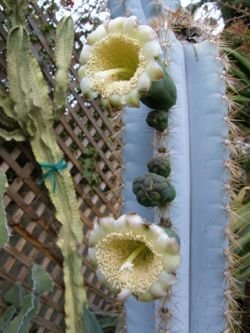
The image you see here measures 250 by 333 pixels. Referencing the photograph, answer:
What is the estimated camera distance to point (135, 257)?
0.89 meters

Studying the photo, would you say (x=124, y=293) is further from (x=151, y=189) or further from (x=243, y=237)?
(x=243, y=237)

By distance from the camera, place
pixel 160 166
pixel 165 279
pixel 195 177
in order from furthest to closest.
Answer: pixel 195 177 < pixel 160 166 < pixel 165 279

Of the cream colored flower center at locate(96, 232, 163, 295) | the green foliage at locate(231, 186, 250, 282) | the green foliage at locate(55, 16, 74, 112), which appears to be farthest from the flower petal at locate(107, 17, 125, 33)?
the green foliage at locate(55, 16, 74, 112)

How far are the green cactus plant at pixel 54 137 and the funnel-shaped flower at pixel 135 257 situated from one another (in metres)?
1.24

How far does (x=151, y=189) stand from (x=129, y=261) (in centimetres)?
18

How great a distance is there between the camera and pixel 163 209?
1095 mm

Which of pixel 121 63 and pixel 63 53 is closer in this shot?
pixel 121 63

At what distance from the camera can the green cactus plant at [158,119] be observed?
1091 mm

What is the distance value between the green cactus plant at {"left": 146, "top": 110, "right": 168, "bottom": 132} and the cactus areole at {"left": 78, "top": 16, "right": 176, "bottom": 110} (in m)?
0.16

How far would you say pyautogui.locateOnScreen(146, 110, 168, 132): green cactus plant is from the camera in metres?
1.09

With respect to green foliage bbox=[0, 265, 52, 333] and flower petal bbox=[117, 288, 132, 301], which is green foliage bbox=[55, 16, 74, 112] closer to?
green foliage bbox=[0, 265, 52, 333]

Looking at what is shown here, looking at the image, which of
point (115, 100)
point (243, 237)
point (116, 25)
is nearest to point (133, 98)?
point (115, 100)

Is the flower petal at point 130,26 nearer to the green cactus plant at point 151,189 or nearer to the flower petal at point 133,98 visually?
the flower petal at point 133,98

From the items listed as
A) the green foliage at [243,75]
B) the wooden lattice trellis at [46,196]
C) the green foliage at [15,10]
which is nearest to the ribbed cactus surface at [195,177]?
the wooden lattice trellis at [46,196]
